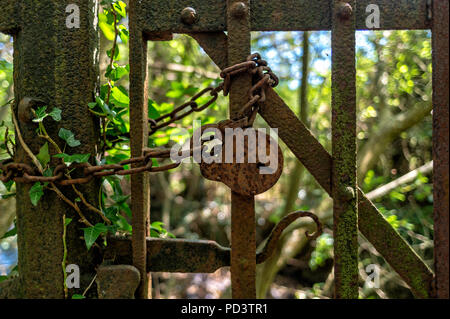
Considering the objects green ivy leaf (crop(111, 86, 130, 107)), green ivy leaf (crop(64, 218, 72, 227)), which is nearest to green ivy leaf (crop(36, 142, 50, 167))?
green ivy leaf (crop(64, 218, 72, 227))

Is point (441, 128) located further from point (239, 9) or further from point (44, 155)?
A: point (44, 155)

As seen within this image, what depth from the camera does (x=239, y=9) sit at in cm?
105

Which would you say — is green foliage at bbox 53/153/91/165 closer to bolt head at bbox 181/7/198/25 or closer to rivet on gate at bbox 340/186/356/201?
bolt head at bbox 181/7/198/25

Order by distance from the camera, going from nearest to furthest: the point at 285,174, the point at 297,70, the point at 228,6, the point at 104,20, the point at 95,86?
the point at 228,6 < the point at 95,86 < the point at 104,20 < the point at 297,70 < the point at 285,174

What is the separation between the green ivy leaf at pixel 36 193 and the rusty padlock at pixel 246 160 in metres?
0.47

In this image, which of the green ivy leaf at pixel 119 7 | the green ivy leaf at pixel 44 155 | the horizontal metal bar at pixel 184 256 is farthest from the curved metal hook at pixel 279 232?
the green ivy leaf at pixel 119 7

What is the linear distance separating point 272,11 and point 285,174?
135 inches

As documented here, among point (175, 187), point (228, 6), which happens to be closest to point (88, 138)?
point (228, 6)

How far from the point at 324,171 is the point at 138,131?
21.8 inches

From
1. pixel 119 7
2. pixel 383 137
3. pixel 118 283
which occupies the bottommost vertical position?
pixel 118 283

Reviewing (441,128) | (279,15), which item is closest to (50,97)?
(279,15)

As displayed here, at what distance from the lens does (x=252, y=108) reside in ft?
3.54
